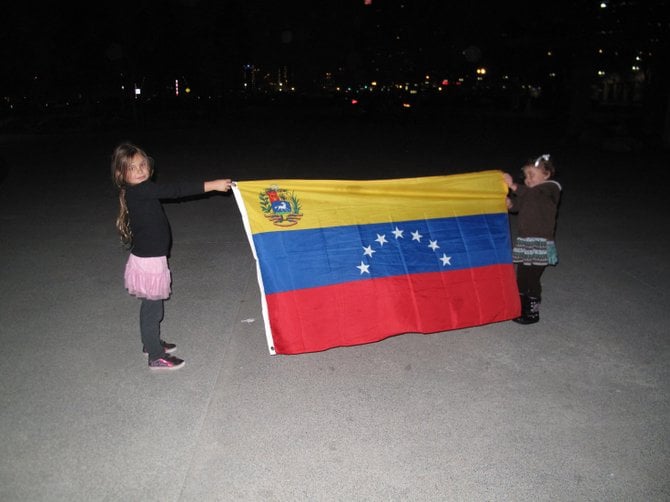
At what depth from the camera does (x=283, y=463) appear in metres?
3.07

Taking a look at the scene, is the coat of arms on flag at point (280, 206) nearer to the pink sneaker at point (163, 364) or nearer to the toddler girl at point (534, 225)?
the pink sneaker at point (163, 364)

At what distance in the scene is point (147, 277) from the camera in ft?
12.5

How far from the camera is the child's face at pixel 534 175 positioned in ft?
14.9

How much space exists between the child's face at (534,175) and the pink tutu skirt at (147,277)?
3.18m

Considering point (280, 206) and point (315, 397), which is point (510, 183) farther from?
point (315, 397)

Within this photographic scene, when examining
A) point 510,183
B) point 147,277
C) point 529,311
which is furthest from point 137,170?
point 529,311

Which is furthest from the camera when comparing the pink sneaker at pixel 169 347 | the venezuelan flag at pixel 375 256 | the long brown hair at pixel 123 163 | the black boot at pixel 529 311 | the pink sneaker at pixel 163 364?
the black boot at pixel 529 311

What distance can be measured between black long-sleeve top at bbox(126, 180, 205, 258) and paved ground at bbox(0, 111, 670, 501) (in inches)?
40.4

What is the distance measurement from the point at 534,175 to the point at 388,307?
1.75m

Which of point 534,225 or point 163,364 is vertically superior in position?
point 534,225

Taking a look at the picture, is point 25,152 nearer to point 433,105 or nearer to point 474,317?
point 474,317

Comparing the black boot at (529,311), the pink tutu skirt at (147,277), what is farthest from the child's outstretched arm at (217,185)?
the black boot at (529,311)

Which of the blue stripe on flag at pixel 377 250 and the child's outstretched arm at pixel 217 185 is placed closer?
the child's outstretched arm at pixel 217 185

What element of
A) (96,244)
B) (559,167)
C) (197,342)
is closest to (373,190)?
(197,342)
